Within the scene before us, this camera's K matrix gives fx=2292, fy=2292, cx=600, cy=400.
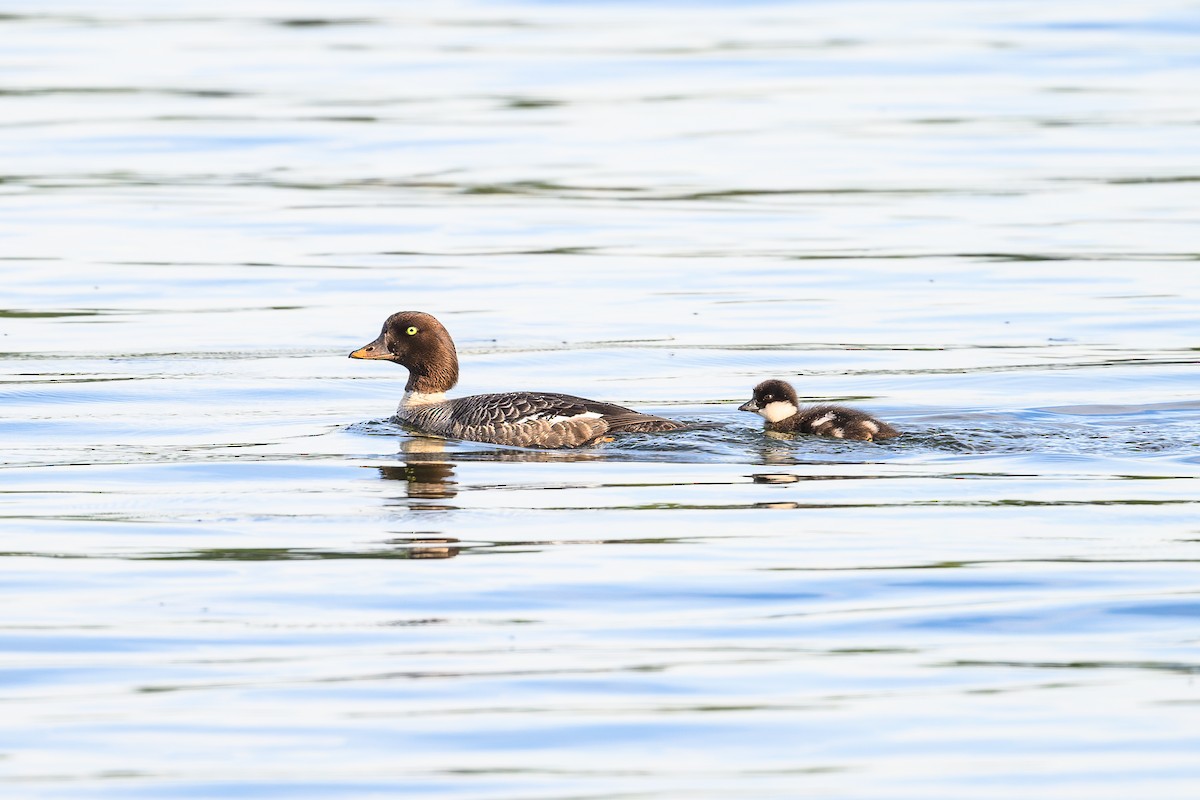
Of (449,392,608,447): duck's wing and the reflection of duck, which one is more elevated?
(449,392,608,447): duck's wing

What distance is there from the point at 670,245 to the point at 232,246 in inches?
171

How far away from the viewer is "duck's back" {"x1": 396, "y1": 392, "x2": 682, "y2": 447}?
13609mm

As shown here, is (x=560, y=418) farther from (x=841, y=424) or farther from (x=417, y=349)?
(x=417, y=349)

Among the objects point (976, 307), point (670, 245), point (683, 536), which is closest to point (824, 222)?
point (670, 245)

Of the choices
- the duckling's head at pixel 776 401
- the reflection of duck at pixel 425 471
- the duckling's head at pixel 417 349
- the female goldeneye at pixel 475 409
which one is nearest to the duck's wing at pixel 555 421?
the female goldeneye at pixel 475 409

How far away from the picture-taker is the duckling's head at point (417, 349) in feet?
50.5

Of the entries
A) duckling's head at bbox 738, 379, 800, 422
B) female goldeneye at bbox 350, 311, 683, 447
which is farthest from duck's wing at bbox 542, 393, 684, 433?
duckling's head at bbox 738, 379, 800, 422

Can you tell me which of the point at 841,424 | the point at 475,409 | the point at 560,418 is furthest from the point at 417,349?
the point at 841,424

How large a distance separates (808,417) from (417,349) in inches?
121

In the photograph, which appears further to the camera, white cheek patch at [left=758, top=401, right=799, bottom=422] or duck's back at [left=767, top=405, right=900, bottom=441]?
white cheek patch at [left=758, top=401, right=799, bottom=422]

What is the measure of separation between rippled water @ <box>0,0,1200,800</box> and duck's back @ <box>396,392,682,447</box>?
0.26 metres

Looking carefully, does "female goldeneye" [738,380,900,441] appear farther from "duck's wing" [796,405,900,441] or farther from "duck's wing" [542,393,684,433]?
"duck's wing" [542,393,684,433]

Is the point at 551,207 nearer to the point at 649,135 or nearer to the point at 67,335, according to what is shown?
the point at 649,135

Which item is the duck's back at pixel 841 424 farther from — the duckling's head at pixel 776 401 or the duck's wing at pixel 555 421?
the duck's wing at pixel 555 421
